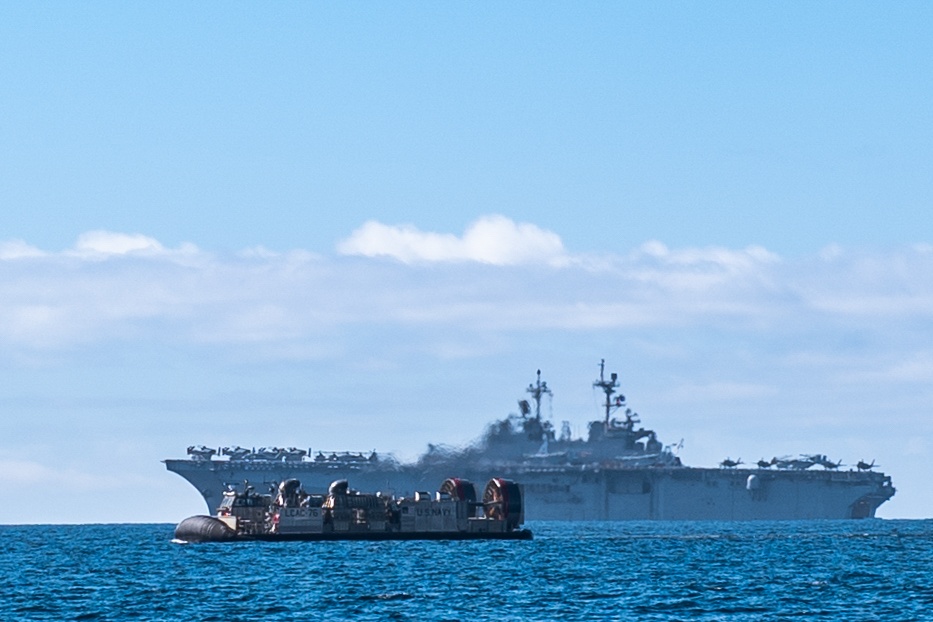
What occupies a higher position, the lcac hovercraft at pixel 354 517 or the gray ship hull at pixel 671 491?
the gray ship hull at pixel 671 491

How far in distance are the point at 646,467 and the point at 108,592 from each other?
392 feet

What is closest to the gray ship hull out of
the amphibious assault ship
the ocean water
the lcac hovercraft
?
the amphibious assault ship

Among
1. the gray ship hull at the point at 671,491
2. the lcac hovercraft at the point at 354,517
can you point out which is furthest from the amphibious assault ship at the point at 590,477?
the lcac hovercraft at the point at 354,517

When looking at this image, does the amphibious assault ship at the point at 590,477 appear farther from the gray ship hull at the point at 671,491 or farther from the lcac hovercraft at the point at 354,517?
the lcac hovercraft at the point at 354,517

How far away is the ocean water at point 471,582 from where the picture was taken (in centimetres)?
5253

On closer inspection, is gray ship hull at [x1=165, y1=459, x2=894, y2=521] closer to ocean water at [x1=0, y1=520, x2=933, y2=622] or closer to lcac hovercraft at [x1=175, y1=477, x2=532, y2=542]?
lcac hovercraft at [x1=175, y1=477, x2=532, y2=542]

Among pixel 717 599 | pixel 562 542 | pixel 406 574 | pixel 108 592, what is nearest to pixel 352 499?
pixel 562 542

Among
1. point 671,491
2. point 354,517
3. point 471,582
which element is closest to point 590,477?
point 671,491

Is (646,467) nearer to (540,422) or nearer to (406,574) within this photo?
(540,422)

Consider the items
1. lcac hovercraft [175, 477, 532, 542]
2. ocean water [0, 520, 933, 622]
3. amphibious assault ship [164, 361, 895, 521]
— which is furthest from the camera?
amphibious assault ship [164, 361, 895, 521]

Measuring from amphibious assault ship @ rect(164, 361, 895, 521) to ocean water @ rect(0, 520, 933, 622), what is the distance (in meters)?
68.9

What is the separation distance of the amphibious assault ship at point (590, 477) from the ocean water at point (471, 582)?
226 ft

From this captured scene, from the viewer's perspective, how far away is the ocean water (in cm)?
5253

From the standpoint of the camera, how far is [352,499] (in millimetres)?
96625
